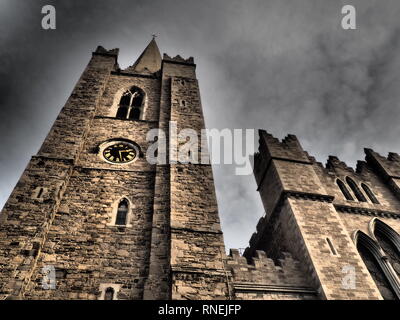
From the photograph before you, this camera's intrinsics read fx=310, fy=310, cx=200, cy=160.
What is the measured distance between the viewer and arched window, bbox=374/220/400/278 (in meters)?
12.8

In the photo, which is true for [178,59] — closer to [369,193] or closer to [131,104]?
[131,104]

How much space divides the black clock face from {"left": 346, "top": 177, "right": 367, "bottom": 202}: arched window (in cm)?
1118

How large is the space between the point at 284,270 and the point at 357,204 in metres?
6.13

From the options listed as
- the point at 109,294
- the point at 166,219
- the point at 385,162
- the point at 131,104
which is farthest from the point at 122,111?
the point at 385,162

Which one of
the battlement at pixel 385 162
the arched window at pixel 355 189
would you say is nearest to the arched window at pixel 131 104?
the arched window at pixel 355 189

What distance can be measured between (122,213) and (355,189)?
12.0 m

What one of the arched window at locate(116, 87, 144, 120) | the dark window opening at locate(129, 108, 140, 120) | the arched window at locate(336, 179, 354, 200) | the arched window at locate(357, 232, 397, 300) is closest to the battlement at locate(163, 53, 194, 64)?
the arched window at locate(116, 87, 144, 120)

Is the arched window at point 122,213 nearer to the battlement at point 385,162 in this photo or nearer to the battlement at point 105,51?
the battlement at point 105,51

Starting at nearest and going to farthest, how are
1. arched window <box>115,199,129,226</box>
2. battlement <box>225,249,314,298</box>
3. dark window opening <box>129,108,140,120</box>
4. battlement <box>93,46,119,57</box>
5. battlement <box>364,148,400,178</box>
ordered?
1. arched window <box>115,199,129,226</box>
2. battlement <box>225,249,314,298</box>
3. dark window opening <box>129,108,140,120</box>
4. battlement <box>364,148,400,178</box>
5. battlement <box>93,46,119,57</box>

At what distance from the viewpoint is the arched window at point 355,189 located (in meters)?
15.3

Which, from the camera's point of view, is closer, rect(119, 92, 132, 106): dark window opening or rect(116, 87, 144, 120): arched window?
rect(116, 87, 144, 120): arched window

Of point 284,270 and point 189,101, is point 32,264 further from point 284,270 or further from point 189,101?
point 189,101

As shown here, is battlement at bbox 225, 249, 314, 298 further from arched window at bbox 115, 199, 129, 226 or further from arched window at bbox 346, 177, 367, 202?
arched window at bbox 346, 177, 367, 202
